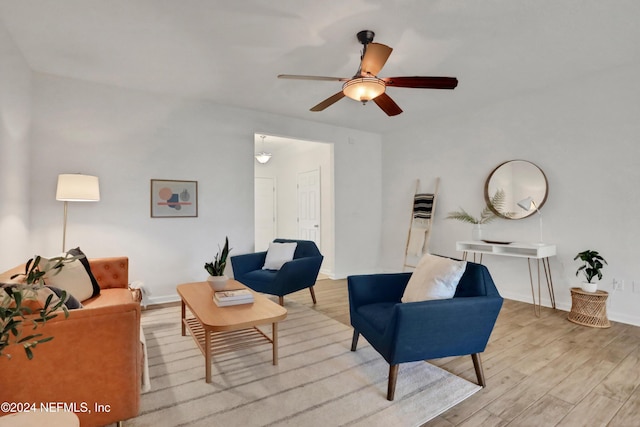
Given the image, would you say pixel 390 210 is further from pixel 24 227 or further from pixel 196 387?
pixel 24 227

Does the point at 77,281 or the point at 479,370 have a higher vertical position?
the point at 77,281

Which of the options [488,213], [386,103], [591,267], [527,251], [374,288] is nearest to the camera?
[374,288]

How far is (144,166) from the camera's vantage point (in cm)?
383

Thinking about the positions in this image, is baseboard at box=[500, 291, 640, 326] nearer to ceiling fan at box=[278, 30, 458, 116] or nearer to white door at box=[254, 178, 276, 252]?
ceiling fan at box=[278, 30, 458, 116]

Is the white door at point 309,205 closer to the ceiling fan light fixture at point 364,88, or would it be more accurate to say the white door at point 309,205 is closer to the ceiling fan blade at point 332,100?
the ceiling fan blade at point 332,100

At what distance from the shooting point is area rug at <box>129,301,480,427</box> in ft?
5.85

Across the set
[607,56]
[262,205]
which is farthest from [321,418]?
[262,205]

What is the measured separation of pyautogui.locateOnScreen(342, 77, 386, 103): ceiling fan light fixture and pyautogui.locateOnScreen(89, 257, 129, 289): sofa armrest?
269 centimetres

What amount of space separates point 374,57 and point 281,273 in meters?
2.27

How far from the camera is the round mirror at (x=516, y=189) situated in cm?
383

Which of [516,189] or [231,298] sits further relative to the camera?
[516,189]

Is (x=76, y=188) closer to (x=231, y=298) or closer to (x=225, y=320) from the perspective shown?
(x=231, y=298)

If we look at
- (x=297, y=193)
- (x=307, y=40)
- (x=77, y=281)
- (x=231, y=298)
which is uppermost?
(x=307, y=40)

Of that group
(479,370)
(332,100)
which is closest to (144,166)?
(332,100)
